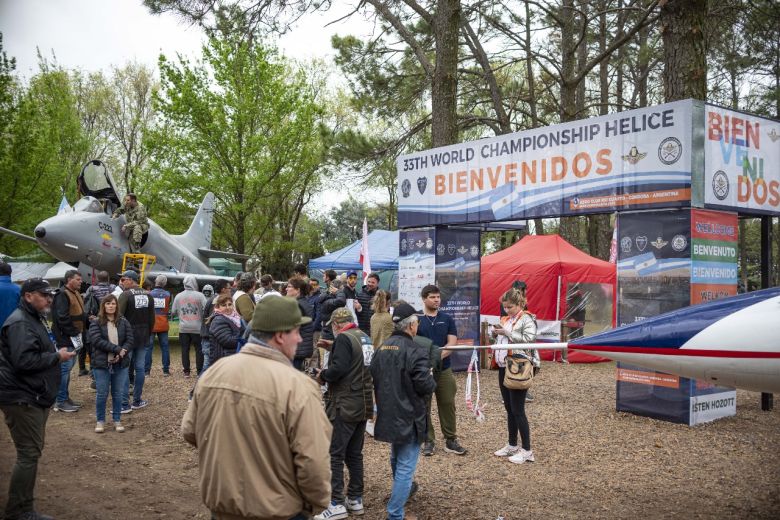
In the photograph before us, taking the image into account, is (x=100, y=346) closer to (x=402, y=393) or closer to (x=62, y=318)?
(x=62, y=318)

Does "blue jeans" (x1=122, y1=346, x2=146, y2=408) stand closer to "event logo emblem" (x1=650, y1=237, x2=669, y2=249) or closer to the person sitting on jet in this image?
"event logo emblem" (x1=650, y1=237, x2=669, y2=249)

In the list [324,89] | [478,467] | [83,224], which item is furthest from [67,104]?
[478,467]

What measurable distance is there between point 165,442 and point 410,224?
6.68 m

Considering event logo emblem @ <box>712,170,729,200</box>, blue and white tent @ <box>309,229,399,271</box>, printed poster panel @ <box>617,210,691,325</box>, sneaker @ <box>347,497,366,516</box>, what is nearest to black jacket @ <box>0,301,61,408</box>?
sneaker @ <box>347,497,366,516</box>

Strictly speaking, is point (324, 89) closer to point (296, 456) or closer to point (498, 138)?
point (498, 138)

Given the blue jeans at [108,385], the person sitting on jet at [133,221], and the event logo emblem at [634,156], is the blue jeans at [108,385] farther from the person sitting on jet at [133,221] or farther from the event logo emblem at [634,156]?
the person sitting on jet at [133,221]

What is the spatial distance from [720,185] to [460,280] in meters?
5.19

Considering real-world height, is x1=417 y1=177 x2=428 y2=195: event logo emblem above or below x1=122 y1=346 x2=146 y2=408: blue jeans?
above

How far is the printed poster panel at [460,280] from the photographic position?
1177cm

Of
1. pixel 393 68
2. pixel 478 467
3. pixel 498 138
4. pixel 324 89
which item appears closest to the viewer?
pixel 478 467

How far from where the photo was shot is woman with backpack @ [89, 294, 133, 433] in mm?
7109

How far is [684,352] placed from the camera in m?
4.81

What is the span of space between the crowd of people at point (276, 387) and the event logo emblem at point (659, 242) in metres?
2.98

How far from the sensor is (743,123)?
8.37 meters
